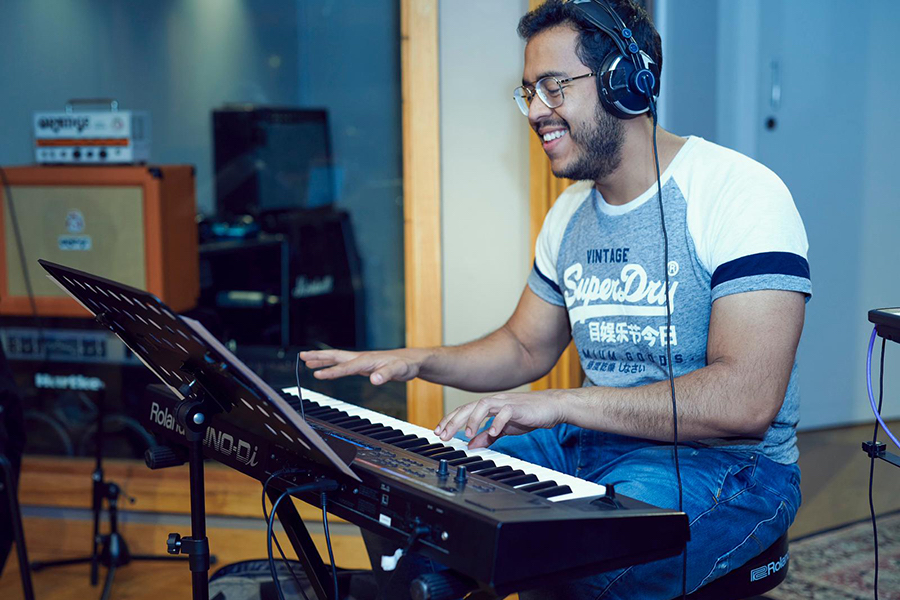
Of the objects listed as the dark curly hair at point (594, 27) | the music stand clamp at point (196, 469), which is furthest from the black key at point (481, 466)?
the dark curly hair at point (594, 27)

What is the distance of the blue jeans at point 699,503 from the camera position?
1182 millimetres

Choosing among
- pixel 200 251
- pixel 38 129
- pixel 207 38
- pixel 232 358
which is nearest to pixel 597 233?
pixel 232 358

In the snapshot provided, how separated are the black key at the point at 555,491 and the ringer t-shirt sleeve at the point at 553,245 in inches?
27.3

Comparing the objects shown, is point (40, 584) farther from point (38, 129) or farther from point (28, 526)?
point (38, 129)

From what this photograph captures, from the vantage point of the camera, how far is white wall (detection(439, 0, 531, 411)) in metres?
2.34

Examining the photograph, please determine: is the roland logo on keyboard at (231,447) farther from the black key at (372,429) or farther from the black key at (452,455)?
the black key at (452,455)

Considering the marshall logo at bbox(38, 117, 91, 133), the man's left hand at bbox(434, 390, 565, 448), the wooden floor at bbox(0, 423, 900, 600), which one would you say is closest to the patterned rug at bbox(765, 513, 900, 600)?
the wooden floor at bbox(0, 423, 900, 600)

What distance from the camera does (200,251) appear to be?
302 cm

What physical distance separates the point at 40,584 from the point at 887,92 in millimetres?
3290

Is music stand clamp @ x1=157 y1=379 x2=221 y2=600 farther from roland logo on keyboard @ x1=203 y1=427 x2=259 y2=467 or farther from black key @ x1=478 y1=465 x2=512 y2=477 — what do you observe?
black key @ x1=478 y1=465 x2=512 y2=477

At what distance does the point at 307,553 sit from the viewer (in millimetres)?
1339

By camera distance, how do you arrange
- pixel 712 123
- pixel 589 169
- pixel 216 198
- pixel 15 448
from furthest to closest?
pixel 216 198 → pixel 712 123 → pixel 15 448 → pixel 589 169

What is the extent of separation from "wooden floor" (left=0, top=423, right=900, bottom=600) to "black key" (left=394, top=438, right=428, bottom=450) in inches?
51.7

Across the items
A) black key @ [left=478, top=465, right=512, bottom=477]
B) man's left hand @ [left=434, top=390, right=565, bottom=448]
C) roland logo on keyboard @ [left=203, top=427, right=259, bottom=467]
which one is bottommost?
roland logo on keyboard @ [left=203, top=427, right=259, bottom=467]
